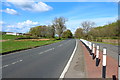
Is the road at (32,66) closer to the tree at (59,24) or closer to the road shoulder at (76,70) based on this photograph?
the road shoulder at (76,70)

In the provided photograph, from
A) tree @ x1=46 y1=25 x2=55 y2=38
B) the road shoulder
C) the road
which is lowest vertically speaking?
the road

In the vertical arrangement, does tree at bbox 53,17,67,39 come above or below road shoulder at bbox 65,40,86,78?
above

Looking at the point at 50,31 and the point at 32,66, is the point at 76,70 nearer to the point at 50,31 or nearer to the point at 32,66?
the point at 32,66

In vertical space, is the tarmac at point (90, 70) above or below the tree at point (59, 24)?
below

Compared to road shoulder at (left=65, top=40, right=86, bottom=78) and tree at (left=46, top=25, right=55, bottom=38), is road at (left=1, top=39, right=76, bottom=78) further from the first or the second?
tree at (left=46, top=25, right=55, bottom=38)

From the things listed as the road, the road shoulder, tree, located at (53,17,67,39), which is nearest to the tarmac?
the road shoulder

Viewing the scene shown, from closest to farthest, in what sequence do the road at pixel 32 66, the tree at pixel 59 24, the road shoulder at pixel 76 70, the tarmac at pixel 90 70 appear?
1. the tarmac at pixel 90 70
2. the road shoulder at pixel 76 70
3. the road at pixel 32 66
4. the tree at pixel 59 24

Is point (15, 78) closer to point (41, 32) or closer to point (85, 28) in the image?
point (85, 28)

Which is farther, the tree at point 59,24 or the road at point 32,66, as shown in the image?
the tree at point 59,24

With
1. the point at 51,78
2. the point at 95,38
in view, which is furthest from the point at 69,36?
the point at 51,78

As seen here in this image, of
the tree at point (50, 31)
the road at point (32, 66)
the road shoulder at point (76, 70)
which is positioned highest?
the tree at point (50, 31)

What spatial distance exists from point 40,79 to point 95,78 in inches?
86.5

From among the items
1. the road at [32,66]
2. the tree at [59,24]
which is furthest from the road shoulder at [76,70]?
the tree at [59,24]

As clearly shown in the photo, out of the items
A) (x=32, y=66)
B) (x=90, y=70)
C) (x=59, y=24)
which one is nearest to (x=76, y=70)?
(x=90, y=70)
